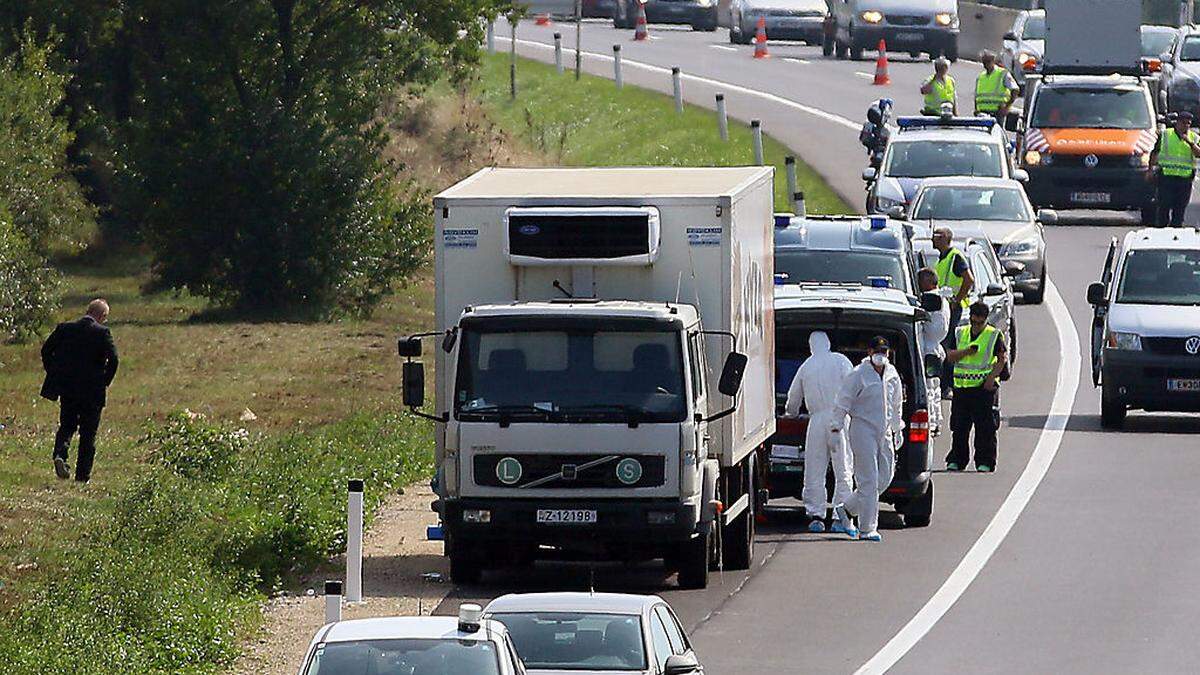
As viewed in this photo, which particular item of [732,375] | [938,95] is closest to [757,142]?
[938,95]

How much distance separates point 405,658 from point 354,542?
6.86 m

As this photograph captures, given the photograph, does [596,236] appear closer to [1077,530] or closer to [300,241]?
[1077,530]

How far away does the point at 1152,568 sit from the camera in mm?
20062

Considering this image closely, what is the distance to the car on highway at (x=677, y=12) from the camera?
72.2m

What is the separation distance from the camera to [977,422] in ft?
83.4

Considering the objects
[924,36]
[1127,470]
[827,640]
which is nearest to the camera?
[827,640]

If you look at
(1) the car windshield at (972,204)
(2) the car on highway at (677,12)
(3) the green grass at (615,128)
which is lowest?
(2) the car on highway at (677,12)

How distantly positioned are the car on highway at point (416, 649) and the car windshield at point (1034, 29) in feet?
155

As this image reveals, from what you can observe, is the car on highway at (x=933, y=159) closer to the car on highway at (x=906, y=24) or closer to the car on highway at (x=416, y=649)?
the car on highway at (x=906, y=24)

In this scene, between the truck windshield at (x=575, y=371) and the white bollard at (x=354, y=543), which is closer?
the white bollard at (x=354, y=543)

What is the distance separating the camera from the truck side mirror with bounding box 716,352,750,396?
1803cm

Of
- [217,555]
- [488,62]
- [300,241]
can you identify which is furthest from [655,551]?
[488,62]

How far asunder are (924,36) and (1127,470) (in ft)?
121

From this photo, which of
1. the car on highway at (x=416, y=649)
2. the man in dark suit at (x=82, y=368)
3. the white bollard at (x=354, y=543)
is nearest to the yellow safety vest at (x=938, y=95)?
the man in dark suit at (x=82, y=368)
